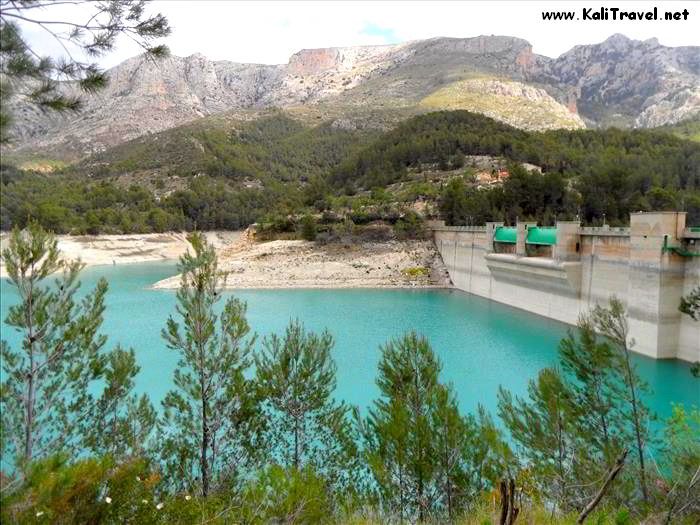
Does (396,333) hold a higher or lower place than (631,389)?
lower

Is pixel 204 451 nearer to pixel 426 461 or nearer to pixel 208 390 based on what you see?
pixel 208 390

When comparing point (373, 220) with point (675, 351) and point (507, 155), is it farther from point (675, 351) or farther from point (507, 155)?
point (675, 351)

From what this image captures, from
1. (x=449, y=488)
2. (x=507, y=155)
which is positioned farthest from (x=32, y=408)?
(x=507, y=155)

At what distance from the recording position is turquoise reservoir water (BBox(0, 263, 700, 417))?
16.3m

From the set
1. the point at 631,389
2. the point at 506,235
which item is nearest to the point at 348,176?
the point at 506,235

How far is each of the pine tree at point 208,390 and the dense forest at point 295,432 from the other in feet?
0.09

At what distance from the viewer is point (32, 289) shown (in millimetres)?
7430

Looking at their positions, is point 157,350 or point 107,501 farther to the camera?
point 157,350

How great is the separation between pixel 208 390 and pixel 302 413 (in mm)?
1755

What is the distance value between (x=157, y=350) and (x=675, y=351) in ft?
63.9

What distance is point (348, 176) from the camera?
230 ft

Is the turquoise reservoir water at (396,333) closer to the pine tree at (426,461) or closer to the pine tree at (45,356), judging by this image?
the pine tree at (426,461)

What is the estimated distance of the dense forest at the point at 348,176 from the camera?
41375 mm

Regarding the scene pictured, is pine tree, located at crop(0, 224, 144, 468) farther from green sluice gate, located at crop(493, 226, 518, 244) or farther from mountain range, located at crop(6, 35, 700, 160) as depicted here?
mountain range, located at crop(6, 35, 700, 160)
